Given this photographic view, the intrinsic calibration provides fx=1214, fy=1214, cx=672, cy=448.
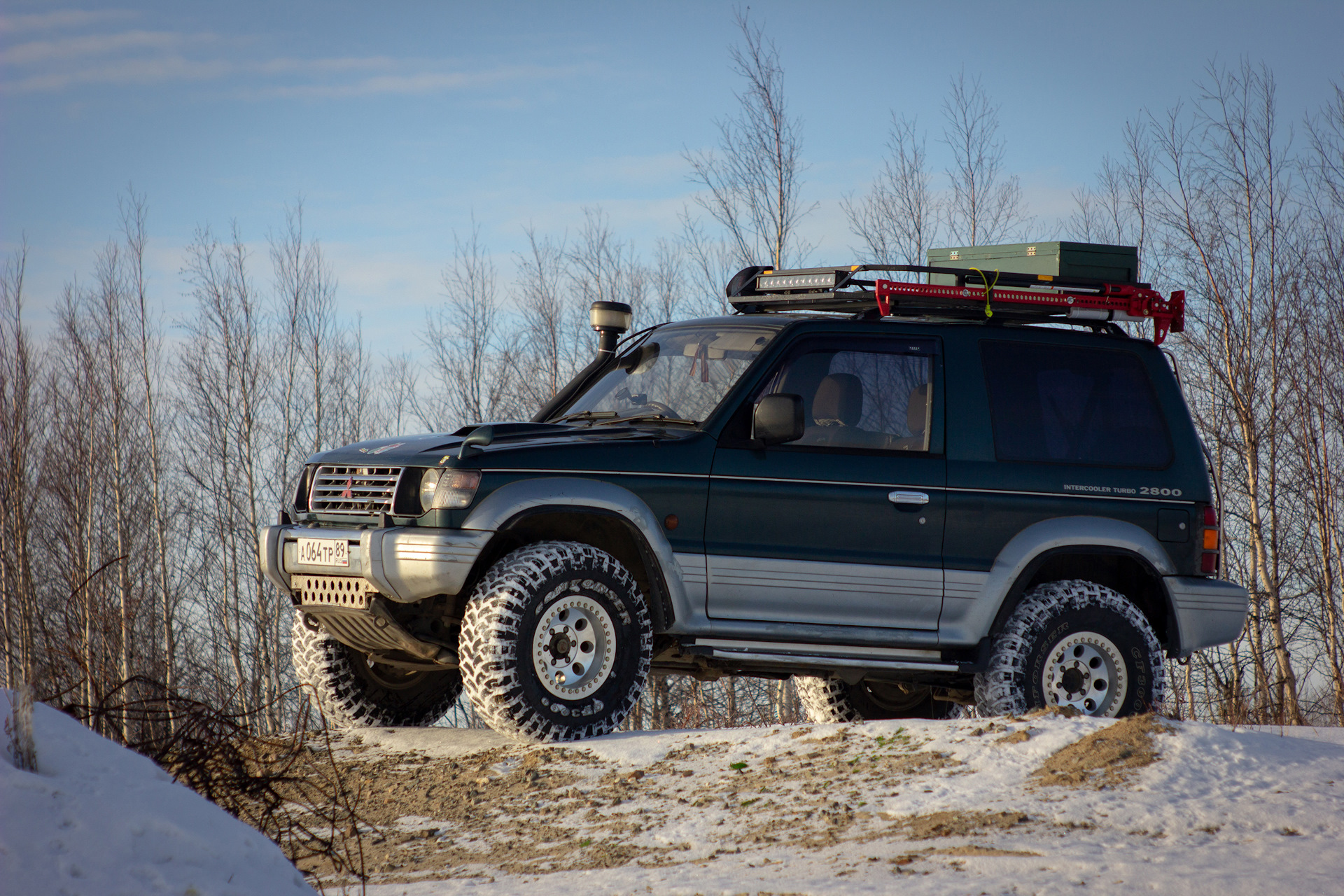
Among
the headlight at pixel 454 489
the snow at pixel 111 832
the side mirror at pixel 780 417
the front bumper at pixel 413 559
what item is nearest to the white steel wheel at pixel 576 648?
the front bumper at pixel 413 559

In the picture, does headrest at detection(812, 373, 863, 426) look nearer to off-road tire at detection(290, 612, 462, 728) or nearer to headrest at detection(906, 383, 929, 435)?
headrest at detection(906, 383, 929, 435)

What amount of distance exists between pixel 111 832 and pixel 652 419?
426 centimetres

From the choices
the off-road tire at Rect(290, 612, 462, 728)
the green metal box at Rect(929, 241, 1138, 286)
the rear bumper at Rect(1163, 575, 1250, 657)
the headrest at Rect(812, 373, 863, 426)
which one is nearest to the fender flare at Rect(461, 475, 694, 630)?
the headrest at Rect(812, 373, 863, 426)

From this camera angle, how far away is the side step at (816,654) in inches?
243

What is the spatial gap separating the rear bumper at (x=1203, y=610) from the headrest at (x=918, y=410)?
5.48 ft

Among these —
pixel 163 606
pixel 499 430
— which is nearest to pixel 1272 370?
pixel 499 430

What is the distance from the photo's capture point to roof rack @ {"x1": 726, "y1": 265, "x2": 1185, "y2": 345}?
691 cm

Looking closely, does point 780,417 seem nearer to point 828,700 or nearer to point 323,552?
point 323,552

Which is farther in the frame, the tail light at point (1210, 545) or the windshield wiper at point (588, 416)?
the tail light at point (1210, 545)

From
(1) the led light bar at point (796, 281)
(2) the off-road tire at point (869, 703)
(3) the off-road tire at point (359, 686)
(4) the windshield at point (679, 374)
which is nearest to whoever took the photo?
(4) the windshield at point (679, 374)

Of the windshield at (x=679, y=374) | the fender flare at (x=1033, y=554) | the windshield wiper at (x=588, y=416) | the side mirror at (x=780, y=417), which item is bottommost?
the fender flare at (x=1033, y=554)

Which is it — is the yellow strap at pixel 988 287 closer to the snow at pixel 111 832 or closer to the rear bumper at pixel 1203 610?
the rear bumper at pixel 1203 610

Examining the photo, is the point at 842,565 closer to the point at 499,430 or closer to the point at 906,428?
the point at 906,428

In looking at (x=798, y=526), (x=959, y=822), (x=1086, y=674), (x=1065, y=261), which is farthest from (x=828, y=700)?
(x=959, y=822)
